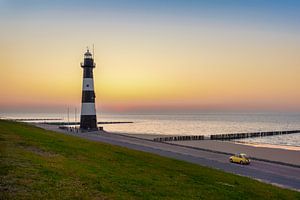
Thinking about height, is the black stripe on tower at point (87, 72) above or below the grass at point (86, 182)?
above

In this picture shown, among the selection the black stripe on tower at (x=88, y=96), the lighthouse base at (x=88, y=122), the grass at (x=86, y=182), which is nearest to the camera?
the grass at (x=86, y=182)

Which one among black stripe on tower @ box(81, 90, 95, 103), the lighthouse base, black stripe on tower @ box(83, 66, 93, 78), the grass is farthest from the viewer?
the lighthouse base

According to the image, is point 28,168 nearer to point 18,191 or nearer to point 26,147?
point 18,191

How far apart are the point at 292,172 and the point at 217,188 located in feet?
58.7

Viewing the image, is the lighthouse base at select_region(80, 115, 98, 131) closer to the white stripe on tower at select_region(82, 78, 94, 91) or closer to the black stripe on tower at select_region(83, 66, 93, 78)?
the white stripe on tower at select_region(82, 78, 94, 91)

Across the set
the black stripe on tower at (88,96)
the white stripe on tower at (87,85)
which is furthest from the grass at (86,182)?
the white stripe on tower at (87,85)

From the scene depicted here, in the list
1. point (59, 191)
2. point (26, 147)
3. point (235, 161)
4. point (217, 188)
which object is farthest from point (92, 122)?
point (59, 191)

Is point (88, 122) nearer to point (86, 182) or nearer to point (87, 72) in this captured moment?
point (87, 72)

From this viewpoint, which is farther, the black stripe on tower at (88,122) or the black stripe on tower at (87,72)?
the black stripe on tower at (88,122)

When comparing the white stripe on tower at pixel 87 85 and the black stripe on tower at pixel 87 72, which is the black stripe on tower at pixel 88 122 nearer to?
the white stripe on tower at pixel 87 85

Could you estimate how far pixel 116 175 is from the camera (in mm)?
13523

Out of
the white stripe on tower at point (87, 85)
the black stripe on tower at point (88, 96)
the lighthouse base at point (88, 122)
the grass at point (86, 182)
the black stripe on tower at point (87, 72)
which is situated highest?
the black stripe on tower at point (87, 72)

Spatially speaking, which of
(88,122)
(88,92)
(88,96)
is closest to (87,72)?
(88,92)

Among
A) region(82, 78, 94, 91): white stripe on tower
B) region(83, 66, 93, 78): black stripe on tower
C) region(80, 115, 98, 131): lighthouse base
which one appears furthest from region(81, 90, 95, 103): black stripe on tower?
region(80, 115, 98, 131): lighthouse base
